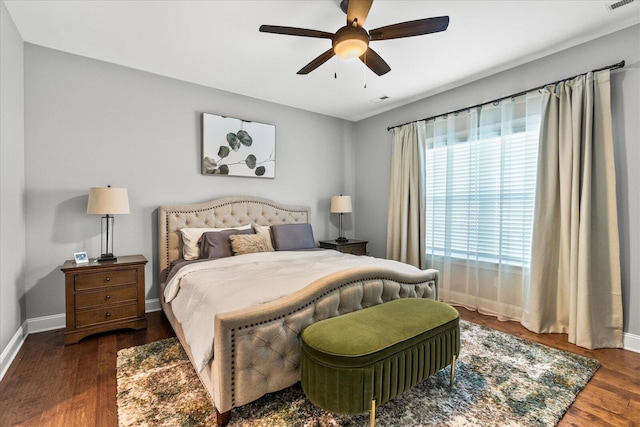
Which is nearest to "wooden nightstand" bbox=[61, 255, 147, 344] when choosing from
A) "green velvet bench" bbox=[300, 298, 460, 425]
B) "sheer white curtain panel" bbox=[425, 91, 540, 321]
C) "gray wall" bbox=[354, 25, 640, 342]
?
"green velvet bench" bbox=[300, 298, 460, 425]

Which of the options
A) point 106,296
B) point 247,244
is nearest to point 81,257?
point 106,296

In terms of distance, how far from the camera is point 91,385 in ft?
6.56

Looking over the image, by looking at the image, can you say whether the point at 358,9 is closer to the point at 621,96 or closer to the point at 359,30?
the point at 359,30

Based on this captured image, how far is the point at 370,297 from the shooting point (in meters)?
2.17

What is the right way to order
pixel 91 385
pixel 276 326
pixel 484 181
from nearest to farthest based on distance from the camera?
pixel 276 326 < pixel 91 385 < pixel 484 181

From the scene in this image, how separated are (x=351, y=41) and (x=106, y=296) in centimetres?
306

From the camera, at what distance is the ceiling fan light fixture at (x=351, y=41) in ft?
6.60

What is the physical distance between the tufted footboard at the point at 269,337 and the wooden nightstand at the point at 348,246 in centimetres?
228

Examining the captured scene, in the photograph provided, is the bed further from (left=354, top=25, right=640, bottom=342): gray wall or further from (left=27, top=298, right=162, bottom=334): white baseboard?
(left=354, top=25, right=640, bottom=342): gray wall

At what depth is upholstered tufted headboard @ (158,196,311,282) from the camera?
10.9 feet

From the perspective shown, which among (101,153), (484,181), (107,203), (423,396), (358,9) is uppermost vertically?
(358,9)

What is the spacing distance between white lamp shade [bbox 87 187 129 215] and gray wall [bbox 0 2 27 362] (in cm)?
52

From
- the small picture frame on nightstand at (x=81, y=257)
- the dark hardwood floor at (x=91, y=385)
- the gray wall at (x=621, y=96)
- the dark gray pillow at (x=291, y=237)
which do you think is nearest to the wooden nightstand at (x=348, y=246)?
the dark gray pillow at (x=291, y=237)

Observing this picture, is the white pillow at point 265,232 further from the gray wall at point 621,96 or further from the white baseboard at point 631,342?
the white baseboard at point 631,342
